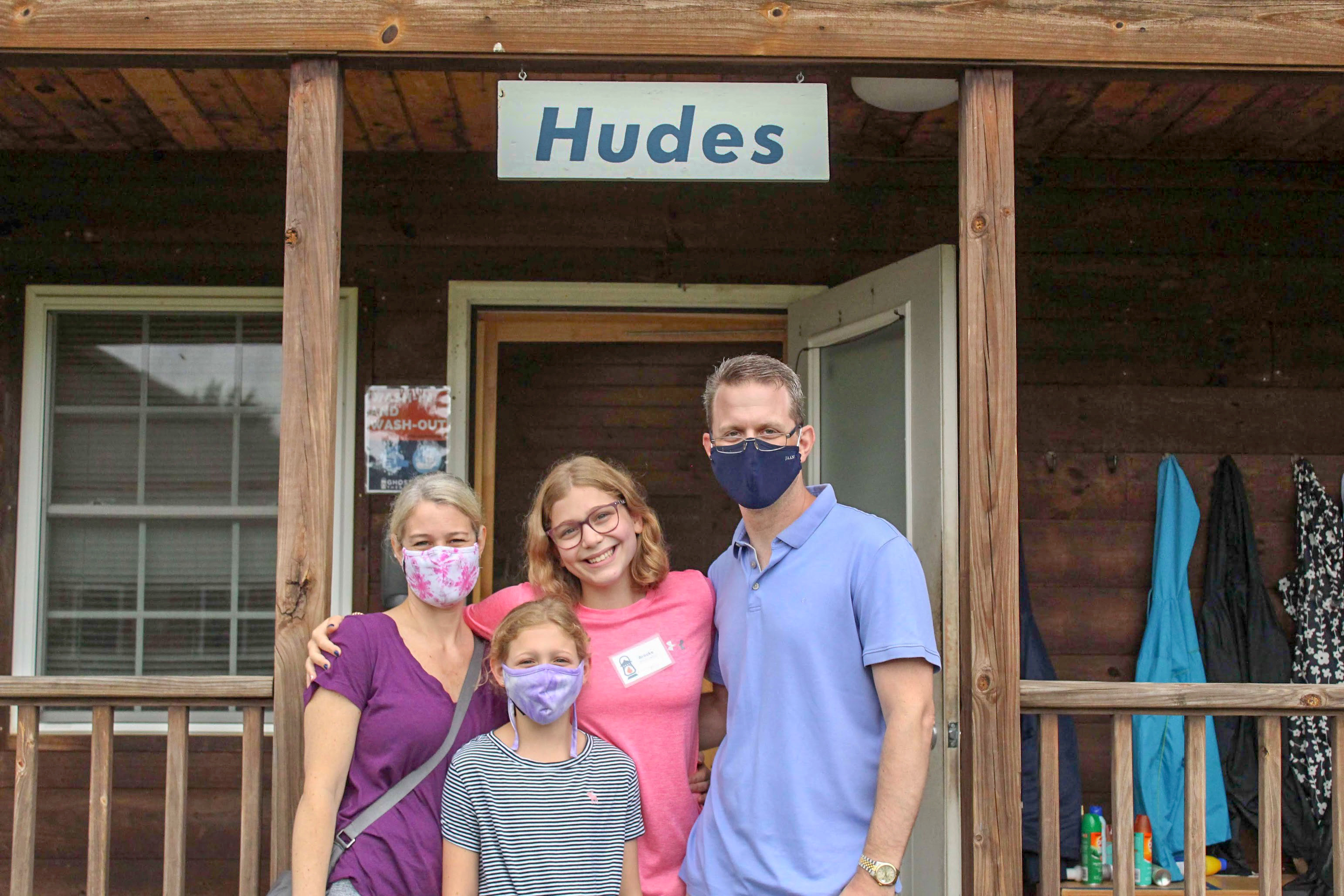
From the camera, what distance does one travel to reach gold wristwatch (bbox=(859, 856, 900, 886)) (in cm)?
188

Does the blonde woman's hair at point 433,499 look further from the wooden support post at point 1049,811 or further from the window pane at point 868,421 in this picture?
the window pane at point 868,421

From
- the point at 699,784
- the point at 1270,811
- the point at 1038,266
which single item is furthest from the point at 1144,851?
the point at 699,784

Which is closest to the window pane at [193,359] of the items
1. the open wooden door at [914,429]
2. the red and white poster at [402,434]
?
the red and white poster at [402,434]

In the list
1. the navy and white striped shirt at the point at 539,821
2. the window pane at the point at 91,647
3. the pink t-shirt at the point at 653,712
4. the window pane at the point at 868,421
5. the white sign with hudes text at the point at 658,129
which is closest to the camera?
the navy and white striped shirt at the point at 539,821

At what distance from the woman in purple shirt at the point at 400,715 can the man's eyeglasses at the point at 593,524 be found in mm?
183

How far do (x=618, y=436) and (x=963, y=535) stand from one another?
3.01m

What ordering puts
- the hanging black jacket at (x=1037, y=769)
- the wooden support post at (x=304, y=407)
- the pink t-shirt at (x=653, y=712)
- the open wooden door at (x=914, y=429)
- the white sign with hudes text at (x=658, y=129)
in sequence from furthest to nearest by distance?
the hanging black jacket at (x=1037, y=769) < the open wooden door at (x=914, y=429) < the white sign with hudes text at (x=658, y=129) < the wooden support post at (x=304, y=407) < the pink t-shirt at (x=653, y=712)

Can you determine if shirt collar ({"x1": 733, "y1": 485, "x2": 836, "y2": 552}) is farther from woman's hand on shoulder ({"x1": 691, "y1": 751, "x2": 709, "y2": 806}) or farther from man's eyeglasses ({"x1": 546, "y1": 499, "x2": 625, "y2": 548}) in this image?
woman's hand on shoulder ({"x1": 691, "y1": 751, "x2": 709, "y2": 806})

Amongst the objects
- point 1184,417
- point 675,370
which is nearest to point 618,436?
point 675,370

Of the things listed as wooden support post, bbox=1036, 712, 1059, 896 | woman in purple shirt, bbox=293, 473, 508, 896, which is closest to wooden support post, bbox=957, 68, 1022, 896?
wooden support post, bbox=1036, 712, 1059, 896

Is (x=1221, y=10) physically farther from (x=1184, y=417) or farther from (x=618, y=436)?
(x=618, y=436)

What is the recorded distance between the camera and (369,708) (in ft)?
6.88

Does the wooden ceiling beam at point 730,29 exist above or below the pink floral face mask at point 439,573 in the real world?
above

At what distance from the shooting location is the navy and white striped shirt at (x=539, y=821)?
6.62ft
